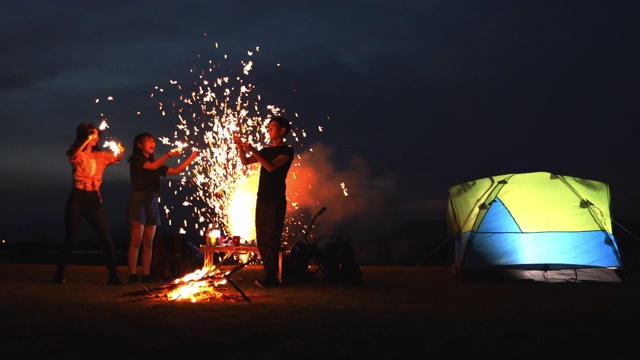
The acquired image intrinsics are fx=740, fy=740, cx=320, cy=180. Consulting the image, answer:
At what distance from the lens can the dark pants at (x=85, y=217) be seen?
9172 mm

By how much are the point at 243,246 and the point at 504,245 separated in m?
4.23

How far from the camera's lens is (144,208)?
9.47 meters

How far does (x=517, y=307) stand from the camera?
7473 mm

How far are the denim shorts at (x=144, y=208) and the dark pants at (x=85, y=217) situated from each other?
15.0 inches

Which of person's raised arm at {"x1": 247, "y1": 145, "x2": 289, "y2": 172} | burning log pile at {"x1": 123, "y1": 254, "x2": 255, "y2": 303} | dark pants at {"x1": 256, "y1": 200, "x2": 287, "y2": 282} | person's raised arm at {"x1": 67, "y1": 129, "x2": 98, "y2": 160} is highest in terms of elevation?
person's raised arm at {"x1": 67, "y1": 129, "x2": 98, "y2": 160}

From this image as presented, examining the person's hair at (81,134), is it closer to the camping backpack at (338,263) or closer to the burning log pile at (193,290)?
the burning log pile at (193,290)

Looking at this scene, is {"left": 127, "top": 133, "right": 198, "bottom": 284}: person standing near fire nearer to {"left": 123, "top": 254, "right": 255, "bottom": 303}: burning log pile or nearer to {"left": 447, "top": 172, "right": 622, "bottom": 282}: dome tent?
{"left": 123, "top": 254, "right": 255, "bottom": 303}: burning log pile

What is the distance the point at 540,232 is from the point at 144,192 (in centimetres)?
627

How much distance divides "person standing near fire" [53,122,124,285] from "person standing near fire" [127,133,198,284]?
312 millimetres

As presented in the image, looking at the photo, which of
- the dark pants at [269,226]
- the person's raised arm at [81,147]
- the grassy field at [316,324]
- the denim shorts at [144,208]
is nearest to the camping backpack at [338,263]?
the grassy field at [316,324]

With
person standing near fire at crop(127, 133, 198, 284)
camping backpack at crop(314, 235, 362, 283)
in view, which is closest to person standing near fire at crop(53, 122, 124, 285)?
person standing near fire at crop(127, 133, 198, 284)

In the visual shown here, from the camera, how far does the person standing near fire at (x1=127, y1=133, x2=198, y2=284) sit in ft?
30.7

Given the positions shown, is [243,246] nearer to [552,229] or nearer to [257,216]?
[257,216]

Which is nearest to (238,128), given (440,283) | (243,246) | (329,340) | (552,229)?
(243,246)
